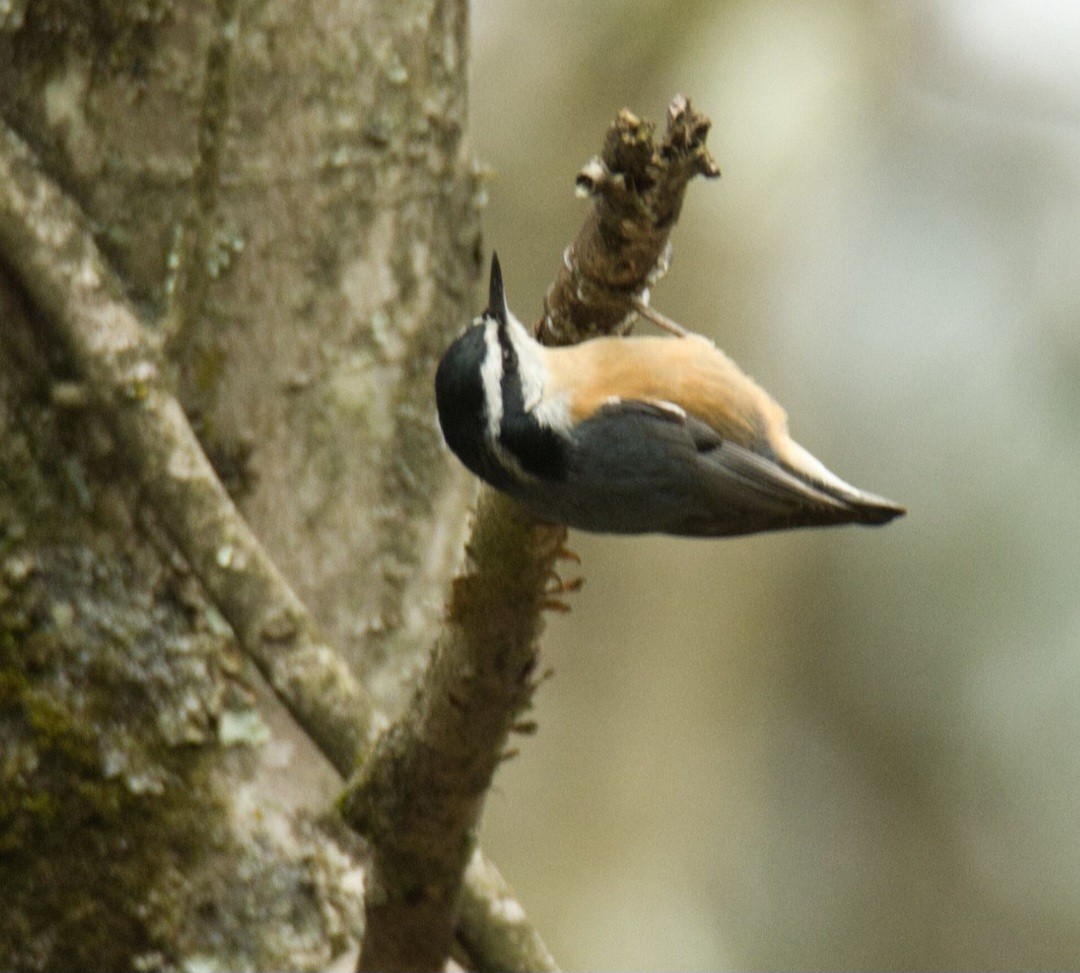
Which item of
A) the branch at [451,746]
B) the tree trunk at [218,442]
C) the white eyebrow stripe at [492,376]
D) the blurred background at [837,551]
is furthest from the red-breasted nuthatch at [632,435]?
the blurred background at [837,551]

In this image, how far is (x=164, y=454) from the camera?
2.18m

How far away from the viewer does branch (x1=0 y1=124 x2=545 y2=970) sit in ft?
7.04

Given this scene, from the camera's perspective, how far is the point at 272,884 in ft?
7.54

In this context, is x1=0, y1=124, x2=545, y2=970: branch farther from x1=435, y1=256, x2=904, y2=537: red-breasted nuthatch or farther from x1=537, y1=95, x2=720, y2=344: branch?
x1=537, y1=95, x2=720, y2=344: branch

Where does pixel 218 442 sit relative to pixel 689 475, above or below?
below

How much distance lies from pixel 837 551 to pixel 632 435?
413 cm

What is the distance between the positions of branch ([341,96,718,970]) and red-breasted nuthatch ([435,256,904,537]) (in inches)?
7.9

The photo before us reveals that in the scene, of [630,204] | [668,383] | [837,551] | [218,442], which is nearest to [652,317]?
[668,383]

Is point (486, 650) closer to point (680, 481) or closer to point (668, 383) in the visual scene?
point (680, 481)

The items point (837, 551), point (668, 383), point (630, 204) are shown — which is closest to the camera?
point (630, 204)

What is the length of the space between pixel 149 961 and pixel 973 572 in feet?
15.8

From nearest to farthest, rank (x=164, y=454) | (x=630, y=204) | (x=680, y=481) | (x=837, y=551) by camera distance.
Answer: (x=630, y=204) < (x=164, y=454) < (x=680, y=481) < (x=837, y=551)

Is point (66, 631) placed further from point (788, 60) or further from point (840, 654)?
point (840, 654)

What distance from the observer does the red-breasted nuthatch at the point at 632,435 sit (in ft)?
7.23
